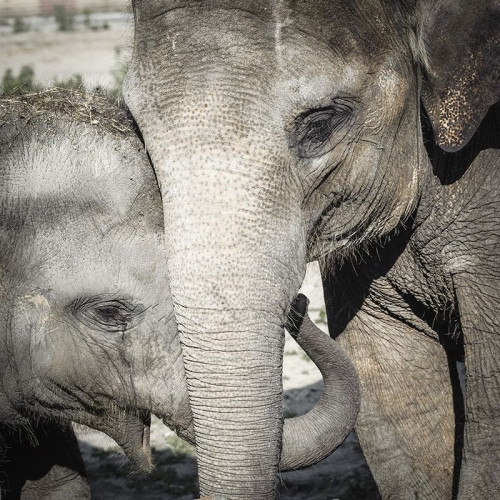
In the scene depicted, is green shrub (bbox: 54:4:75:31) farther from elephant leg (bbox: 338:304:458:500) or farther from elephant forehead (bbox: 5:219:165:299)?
elephant forehead (bbox: 5:219:165:299)

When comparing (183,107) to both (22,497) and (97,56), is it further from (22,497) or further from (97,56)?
(97,56)

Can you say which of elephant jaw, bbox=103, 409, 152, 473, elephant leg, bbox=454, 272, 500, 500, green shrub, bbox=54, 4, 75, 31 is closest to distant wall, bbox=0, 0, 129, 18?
green shrub, bbox=54, 4, 75, 31

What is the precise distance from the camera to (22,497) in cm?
475

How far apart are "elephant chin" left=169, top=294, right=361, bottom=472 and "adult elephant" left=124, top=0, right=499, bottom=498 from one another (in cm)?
36

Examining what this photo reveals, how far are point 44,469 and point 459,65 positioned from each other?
2586 millimetres

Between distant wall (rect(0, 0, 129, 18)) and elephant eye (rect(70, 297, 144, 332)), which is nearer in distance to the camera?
elephant eye (rect(70, 297, 144, 332))

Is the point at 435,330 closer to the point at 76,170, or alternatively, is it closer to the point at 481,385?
the point at 481,385

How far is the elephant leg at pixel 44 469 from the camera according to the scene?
186 inches

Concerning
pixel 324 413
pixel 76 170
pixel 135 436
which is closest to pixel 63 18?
pixel 76 170

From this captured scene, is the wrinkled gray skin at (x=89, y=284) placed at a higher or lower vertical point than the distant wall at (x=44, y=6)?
higher

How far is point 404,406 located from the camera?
16.2ft

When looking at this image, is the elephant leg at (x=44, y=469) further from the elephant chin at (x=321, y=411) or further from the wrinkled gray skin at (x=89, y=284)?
the elephant chin at (x=321, y=411)

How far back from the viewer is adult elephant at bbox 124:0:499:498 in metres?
3.10

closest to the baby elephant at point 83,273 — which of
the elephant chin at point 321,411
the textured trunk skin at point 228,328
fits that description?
the elephant chin at point 321,411
